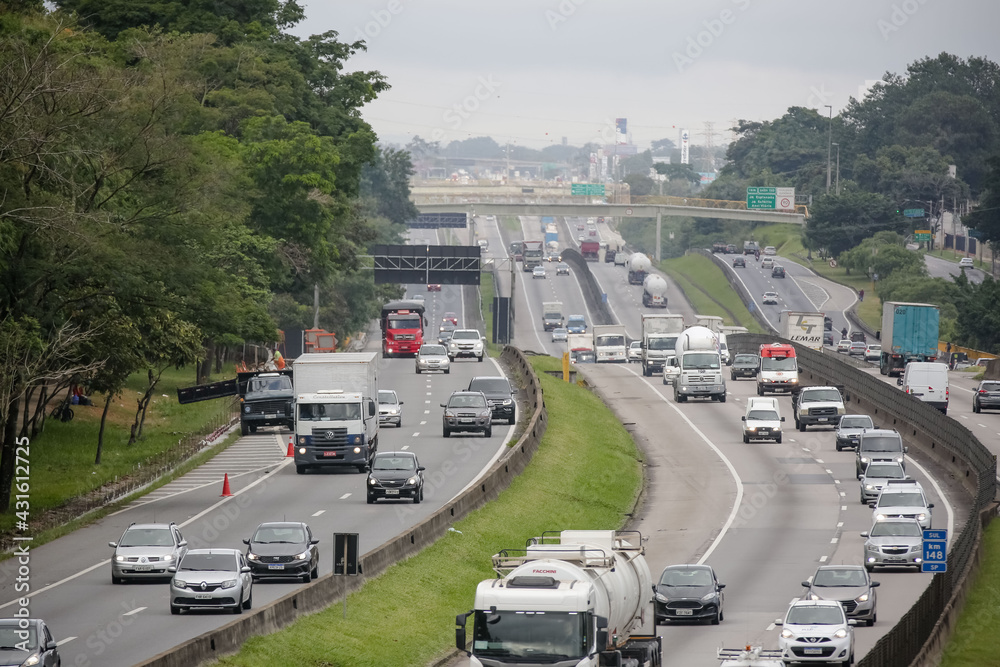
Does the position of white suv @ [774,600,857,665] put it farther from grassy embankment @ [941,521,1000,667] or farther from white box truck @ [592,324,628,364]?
white box truck @ [592,324,628,364]

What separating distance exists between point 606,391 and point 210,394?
1168 inches

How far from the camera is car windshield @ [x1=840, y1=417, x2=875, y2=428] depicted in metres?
64.2

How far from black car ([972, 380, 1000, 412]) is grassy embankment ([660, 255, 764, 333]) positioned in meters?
64.3

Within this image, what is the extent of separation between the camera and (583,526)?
50.1m

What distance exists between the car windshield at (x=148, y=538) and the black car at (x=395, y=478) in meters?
11.4

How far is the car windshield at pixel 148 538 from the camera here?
3431cm

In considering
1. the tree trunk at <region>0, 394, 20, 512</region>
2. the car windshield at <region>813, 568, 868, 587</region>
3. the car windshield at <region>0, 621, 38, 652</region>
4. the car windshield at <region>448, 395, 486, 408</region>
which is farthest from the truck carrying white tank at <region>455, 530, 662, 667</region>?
the car windshield at <region>448, 395, 486, 408</region>

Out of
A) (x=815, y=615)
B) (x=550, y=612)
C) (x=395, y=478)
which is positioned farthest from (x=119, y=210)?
(x=550, y=612)

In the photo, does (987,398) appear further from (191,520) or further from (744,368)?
(191,520)

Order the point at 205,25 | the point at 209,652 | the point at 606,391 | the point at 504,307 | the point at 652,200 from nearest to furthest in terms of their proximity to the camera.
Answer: the point at 209,652 → the point at 606,391 → the point at 205,25 → the point at 504,307 → the point at 652,200

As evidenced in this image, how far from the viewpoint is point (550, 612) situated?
21375mm

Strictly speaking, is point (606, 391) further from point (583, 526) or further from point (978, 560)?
point (978, 560)

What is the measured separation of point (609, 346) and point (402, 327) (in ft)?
61.0

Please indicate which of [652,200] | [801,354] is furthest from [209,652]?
[652,200]
